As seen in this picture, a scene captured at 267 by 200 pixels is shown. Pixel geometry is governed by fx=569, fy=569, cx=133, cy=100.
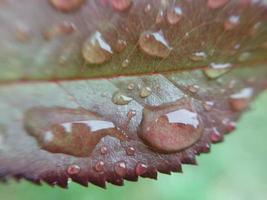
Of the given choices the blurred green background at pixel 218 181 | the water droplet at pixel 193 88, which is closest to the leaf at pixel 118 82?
the water droplet at pixel 193 88

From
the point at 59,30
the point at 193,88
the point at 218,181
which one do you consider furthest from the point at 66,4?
the point at 218,181

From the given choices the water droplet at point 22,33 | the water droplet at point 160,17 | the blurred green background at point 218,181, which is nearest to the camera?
the water droplet at point 22,33

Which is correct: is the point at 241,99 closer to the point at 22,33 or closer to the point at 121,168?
the point at 121,168

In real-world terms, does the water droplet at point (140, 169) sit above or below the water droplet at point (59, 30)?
below

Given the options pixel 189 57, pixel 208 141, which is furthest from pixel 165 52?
pixel 208 141

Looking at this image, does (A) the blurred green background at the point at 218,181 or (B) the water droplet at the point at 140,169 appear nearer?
(B) the water droplet at the point at 140,169

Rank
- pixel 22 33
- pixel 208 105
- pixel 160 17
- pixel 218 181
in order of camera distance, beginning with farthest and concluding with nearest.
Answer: pixel 218 181 → pixel 208 105 → pixel 160 17 → pixel 22 33

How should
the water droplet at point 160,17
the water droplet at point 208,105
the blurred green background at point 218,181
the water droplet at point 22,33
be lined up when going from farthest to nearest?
the blurred green background at point 218,181 < the water droplet at point 208,105 < the water droplet at point 160,17 < the water droplet at point 22,33

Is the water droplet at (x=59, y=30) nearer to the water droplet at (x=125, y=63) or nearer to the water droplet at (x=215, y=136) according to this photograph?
the water droplet at (x=125, y=63)

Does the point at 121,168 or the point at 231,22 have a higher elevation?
the point at 231,22

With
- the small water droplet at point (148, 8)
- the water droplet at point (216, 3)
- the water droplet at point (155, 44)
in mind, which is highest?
the water droplet at point (216, 3)
